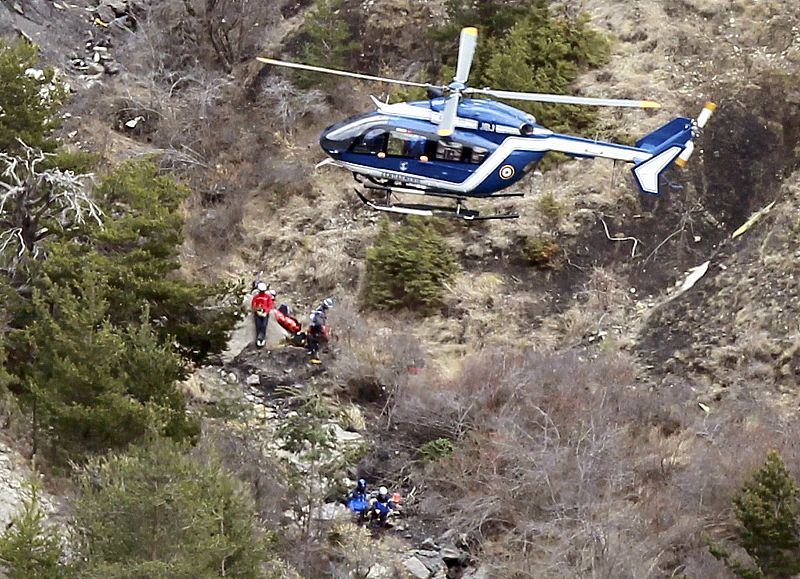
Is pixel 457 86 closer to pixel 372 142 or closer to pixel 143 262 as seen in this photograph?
pixel 372 142

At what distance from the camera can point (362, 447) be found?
16.7m

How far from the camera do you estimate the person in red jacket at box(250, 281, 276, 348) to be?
21047 mm

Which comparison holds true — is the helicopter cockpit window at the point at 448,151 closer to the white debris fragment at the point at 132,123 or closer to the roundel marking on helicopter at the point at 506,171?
the roundel marking on helicopter at the point at 506,171

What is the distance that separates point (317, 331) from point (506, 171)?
7.11 meters

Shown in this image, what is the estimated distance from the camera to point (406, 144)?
603 inches

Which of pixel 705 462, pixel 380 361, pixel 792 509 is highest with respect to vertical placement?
pixel 792 509

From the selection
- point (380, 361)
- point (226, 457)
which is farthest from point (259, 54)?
point (226, 457)

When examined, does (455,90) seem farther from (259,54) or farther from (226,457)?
(259,54)

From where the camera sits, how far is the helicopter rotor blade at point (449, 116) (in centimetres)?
1390

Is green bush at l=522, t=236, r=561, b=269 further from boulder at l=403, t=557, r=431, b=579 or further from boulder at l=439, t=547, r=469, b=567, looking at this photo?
boulder at l=403, t=557, r=431, b=579

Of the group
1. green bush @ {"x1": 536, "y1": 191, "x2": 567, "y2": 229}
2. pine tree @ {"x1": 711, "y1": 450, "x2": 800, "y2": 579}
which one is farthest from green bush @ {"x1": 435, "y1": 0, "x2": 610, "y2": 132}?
pine tree @ {"x1": 711, "y1": 450, "x2": 800, "y2": 579}

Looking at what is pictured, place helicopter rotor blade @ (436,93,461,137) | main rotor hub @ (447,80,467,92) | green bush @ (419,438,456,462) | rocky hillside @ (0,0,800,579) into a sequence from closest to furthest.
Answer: main rotor hub @ (447,80,467,92), helicopter rotor blade @ (436,93,461,137), rocky hillside @ (0,0,800,579), green bush @ (419,438,456,462)

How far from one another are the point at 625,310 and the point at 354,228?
676 cm

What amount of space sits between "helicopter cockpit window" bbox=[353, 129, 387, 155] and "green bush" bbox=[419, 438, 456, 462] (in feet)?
17.7
